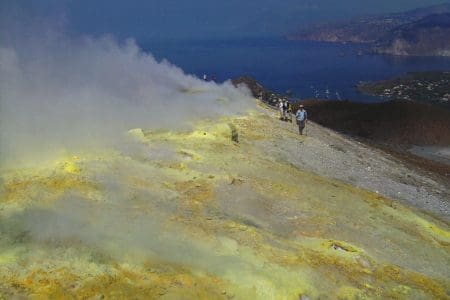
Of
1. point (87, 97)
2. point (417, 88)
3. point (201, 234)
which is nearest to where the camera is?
point (201, 234)

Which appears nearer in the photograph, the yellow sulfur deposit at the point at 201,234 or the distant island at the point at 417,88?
the yellow sulfur deposit at the point at 201,234

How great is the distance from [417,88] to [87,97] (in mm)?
134168

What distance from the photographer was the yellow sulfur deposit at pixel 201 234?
1784 centimetres

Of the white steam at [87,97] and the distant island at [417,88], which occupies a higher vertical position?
the white steam at [87,97]

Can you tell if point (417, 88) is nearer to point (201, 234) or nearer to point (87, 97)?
point (87, 97)

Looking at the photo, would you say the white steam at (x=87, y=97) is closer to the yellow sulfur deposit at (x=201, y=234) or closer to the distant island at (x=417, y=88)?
the yellow sulfur deposit at (x=201, y=234)

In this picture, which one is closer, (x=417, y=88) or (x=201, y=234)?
(x=201, y=234)

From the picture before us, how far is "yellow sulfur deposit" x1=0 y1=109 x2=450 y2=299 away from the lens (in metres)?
17.8

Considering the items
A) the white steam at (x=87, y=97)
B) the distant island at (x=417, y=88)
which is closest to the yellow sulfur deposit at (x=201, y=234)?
the white steam at (x=87, y=97)

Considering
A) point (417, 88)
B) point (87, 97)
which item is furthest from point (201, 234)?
point (417, 88)

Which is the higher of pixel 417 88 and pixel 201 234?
pixel 201 234

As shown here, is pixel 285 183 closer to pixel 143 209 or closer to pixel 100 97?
pixel 143 209

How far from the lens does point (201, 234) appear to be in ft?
69.4

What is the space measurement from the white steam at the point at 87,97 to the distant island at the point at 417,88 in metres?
98.9
